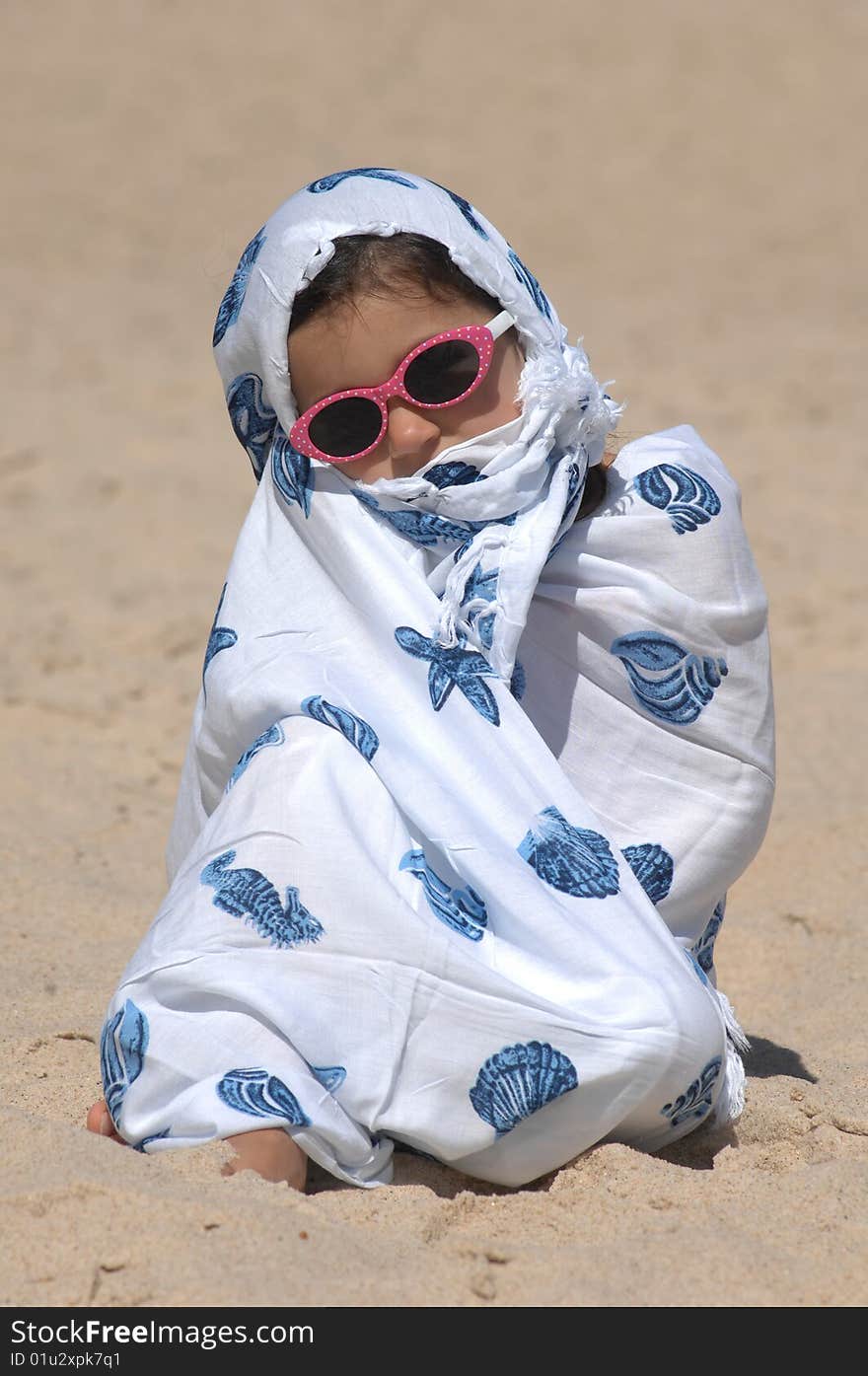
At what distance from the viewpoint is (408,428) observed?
227cm

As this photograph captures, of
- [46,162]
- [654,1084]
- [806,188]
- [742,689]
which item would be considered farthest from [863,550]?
[46,162]

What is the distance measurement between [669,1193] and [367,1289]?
1.58 feet

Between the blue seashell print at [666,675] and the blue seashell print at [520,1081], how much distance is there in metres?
0.59

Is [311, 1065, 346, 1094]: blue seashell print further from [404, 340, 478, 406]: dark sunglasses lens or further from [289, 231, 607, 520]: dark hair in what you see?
[289, 231, 607, 520]: dark hair

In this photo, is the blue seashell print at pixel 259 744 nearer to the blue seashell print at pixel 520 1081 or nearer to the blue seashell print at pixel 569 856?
the blue seashell print at pixel 569 856

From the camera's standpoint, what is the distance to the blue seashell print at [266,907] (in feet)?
6.75

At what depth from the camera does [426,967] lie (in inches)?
80.0

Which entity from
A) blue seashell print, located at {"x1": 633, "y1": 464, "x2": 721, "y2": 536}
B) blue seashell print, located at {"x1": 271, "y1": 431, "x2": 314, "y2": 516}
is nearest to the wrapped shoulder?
blue seashell print, located at {"x1": 633, "y1": 464, "x2": 721, "y2": 536}

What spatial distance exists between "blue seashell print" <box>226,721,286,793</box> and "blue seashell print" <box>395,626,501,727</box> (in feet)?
0.69

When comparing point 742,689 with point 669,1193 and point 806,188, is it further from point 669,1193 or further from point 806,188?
point 806,188

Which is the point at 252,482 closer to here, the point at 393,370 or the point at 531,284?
the point at 531,284

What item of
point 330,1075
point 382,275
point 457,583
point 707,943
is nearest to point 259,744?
point 457,583

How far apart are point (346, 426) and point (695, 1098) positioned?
1044mm

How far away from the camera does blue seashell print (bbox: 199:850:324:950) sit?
2.06 m
